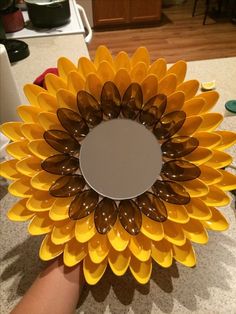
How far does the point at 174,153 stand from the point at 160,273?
0.21 m

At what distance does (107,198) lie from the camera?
43 cm

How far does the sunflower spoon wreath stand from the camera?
0.41 metres

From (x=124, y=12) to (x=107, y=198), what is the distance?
9.58 ft

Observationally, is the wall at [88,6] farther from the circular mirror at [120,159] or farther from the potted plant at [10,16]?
the circular mirror at [120,159]

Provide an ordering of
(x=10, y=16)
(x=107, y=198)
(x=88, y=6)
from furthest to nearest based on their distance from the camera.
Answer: (x=88, y=6) < (x=10, y=16) < (x=107, y=198)

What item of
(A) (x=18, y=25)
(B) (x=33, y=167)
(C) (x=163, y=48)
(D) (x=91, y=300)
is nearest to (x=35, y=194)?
(B) (x=33, y=167)

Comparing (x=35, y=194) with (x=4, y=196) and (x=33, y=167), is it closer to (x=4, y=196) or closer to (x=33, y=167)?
(x=33, y=167)

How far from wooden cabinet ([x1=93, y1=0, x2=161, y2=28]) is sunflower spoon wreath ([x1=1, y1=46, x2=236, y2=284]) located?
2.74m

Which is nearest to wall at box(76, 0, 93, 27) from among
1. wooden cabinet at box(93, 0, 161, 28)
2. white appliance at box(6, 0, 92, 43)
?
wooden cabinet at box(93, 0, 161, 28)

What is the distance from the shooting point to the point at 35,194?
1.38 ft

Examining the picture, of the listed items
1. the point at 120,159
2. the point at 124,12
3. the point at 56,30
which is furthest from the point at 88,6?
the point at 120,159

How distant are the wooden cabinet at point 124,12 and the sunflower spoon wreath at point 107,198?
8.99 ft

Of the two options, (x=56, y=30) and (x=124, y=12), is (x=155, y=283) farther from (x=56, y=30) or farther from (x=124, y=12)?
(x=124, y=12)

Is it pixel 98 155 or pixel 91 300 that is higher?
pixel 98 155
